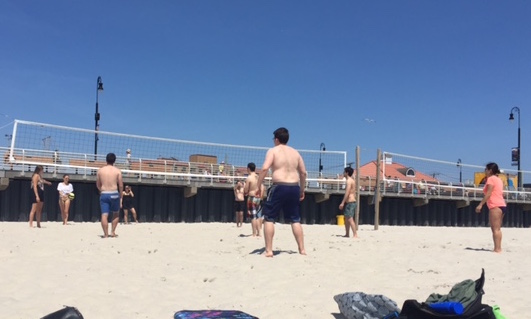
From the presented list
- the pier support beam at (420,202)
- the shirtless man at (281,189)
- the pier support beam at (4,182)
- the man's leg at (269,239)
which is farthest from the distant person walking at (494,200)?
the pier support beam at (420,202)

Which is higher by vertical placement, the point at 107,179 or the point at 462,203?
the point at 107,179

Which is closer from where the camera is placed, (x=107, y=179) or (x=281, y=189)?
(x=281, y=189)

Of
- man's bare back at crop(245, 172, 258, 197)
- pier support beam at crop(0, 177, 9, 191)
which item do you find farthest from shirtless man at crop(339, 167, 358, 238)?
pier support beam at crop(0, 177, 9, 191)

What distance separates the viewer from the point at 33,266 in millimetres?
5270

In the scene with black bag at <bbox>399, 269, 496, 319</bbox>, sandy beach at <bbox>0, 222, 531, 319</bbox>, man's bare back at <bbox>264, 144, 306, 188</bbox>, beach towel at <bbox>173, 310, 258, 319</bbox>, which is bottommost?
sandy beach at <bbox>0, 222, 531, 319</bbox>

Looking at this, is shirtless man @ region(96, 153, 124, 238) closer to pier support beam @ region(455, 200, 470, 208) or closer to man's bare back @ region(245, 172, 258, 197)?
man's bare back @ region(245, 172, 258, 197)

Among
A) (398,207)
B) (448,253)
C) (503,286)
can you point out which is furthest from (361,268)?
(398,207)

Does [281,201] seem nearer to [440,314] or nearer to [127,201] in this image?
[440,314]

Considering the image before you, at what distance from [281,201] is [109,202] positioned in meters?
3.89

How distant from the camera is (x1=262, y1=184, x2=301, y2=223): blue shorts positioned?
20.0ft

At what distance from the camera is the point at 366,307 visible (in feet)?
11.2

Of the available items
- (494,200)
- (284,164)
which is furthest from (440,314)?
(494,200)

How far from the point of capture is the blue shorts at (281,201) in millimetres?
6082

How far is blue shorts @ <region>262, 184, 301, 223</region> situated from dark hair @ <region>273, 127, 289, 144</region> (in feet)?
2.10
